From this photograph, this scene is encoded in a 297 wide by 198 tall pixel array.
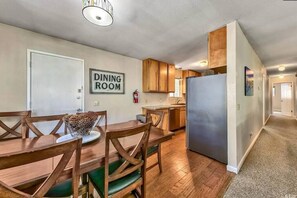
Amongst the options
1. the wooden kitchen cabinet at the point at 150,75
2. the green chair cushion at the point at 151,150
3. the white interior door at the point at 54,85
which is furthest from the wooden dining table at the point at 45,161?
the wooden kitchen cabinet at the point at 150,75

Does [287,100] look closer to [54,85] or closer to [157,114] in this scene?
[157,114]

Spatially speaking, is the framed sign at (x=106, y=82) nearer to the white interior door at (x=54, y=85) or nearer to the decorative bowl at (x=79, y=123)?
the white interior door at (x=54, y=85)

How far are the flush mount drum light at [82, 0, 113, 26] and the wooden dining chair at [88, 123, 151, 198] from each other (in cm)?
119

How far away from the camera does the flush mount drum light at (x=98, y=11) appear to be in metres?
1.25

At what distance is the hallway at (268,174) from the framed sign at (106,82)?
2.92 metres

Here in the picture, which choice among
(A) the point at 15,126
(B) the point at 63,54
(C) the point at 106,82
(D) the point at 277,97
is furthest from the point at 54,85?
(D) the point at 277,97

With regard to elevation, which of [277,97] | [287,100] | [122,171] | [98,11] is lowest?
[122,171]

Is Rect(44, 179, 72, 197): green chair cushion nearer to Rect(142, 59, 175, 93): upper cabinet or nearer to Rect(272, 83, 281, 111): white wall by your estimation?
Rect(142, 59, 175, 93): upper cabinet

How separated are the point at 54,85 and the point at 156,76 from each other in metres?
2.65

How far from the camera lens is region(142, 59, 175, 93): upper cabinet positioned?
3965 mm

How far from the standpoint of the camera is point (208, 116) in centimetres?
260

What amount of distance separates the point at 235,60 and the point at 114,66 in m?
2.61

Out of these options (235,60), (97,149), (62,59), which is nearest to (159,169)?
(97,149)

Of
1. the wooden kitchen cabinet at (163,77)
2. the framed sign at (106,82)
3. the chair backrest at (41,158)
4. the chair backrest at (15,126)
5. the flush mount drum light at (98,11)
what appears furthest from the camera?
the wooden kitchen cabinet at (163,77)
